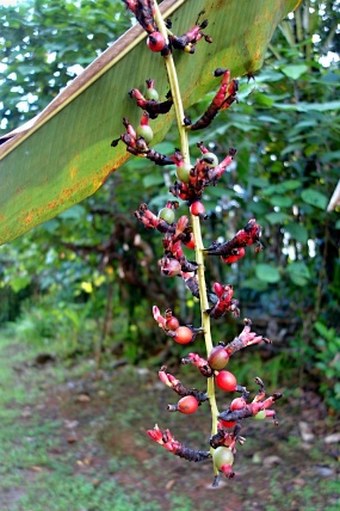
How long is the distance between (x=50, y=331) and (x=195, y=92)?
476 cm

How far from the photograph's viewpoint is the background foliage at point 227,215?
2180mm

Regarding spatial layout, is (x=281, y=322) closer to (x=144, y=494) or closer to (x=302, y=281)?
(x=302, y=281)

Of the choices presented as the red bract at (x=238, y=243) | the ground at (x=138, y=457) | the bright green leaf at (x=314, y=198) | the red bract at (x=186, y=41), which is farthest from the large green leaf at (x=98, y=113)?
the ground at (x=138, y=457)

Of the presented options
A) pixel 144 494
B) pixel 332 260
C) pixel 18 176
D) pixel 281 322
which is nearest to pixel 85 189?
pixel 18 176

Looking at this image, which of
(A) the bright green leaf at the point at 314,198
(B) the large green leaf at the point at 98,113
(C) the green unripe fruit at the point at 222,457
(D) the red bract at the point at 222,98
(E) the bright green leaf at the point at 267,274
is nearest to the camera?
(C) the green unripe fruit at the point at 222,457

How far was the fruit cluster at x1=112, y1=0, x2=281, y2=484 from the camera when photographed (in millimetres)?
411

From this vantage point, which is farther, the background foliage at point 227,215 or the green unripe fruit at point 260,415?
the background foliage at point 227,215

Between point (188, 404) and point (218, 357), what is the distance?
0.04 m

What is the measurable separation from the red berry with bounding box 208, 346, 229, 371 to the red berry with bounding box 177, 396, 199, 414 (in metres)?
0.03

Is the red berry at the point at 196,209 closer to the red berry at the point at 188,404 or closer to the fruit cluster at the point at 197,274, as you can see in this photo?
the fruit cluster at the point at 197,274

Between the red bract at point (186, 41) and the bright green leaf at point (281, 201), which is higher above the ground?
the red bract at point (186, 41)

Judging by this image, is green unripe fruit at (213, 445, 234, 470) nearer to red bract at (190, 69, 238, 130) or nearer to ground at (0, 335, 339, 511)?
red bract at (190, 69, 238, 130)

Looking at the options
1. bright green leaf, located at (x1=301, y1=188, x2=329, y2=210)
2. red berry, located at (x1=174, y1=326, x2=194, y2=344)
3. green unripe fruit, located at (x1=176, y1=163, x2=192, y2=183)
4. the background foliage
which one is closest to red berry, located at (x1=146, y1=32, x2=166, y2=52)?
green unripe fruit, located at (x1=176, y1=163, x2=192, y2=183)

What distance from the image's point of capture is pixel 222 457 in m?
0.39
